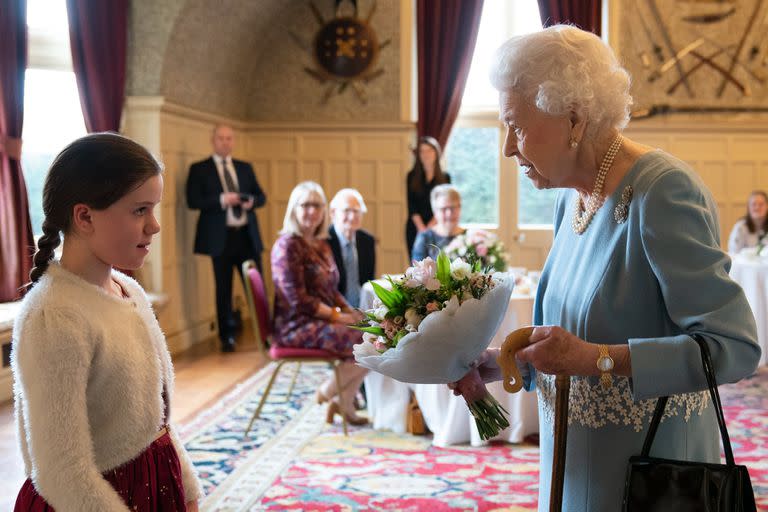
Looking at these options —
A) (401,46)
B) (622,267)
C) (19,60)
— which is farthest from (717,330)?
(401,46)

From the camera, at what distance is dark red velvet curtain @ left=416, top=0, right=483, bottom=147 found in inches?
374

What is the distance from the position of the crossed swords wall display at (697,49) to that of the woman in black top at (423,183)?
2688 mm

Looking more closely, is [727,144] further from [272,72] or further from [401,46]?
[272,72]

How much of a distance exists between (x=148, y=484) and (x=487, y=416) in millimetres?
739

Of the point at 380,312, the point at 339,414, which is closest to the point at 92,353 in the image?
the point at 380,312

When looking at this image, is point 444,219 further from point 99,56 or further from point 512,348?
point 512,348

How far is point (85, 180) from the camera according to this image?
5.30ft

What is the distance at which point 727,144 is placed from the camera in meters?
9.68

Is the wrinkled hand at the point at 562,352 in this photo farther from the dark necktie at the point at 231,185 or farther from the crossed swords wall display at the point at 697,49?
the crossed swords wall display at the point at 697,49

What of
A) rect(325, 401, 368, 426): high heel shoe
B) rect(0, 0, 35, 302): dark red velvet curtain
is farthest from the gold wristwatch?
rect(0, 0, 35, 302): dark red velvet curtain

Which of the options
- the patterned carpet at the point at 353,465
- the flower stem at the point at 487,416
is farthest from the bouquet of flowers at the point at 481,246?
the flower stem at the point at 487,416

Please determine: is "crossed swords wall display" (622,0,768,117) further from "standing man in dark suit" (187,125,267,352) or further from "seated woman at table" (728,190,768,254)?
"standing man in dark suit" (187,125,267,352)

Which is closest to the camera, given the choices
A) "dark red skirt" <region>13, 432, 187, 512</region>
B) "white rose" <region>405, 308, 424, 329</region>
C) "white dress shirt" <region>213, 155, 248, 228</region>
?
"dark red skirt" <region>13, 432, 187, 512</region>

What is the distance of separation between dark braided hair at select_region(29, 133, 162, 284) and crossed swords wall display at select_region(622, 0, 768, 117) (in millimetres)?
8661
